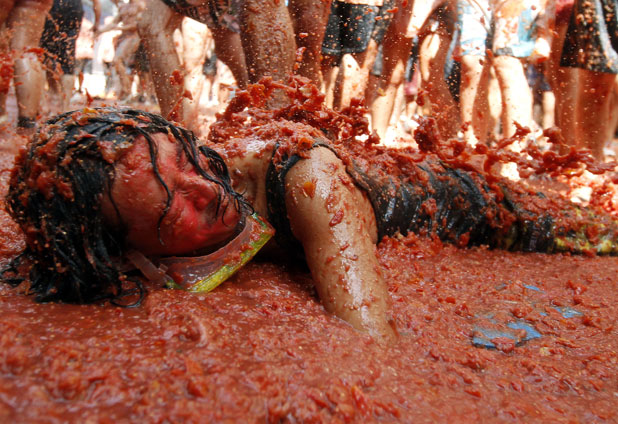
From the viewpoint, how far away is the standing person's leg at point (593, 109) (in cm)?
346

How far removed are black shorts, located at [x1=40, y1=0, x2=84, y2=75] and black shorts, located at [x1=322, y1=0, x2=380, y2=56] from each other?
9.36 ft

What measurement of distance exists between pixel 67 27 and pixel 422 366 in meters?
5.32

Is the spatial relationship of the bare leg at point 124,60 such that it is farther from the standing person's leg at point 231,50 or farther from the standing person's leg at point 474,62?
the standing person's leg at point 474,62

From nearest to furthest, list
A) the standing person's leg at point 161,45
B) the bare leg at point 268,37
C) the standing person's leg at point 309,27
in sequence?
the bare leg at point 268,37 → the standing person's leg at point 309,27 → the standing person's leg at point 161,45

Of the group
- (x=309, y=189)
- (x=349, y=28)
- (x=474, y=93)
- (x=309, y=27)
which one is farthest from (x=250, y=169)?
(x=474, y=93)

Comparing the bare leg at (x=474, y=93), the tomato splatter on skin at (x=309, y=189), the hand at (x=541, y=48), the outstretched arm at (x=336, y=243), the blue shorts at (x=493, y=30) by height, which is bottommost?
the outstretched arm at (x=336, y=243)

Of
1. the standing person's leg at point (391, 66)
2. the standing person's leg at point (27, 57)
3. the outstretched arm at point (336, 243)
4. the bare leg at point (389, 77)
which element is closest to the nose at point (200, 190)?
the outstretched arm at point (336, 243)

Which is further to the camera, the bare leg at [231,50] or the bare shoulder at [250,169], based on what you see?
the bare leg at [231,50]

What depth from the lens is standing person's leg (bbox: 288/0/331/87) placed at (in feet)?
9.78

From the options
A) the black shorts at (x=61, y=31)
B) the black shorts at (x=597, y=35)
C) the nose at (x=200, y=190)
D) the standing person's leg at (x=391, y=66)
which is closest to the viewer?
the nose at (x=200, y=190)

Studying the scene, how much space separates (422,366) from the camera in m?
1.19

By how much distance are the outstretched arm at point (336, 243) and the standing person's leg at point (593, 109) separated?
2.86 m

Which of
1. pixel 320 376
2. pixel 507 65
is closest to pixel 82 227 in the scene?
pixel 320 376

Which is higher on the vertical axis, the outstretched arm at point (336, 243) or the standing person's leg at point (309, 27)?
the standing person's leg at point (309, 27)
